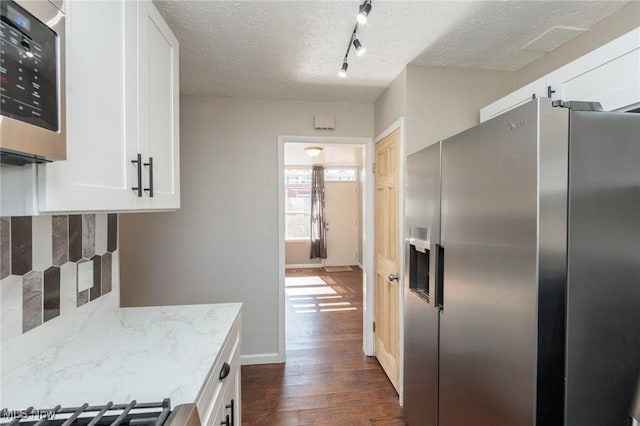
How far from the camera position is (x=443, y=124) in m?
2.01

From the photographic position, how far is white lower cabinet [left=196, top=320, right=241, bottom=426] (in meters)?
0.94

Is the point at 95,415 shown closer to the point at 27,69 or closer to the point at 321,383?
the point at 27,69

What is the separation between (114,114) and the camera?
3.05 ft

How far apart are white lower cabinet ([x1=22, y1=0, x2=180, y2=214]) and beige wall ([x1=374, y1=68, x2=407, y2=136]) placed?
148 centimetres

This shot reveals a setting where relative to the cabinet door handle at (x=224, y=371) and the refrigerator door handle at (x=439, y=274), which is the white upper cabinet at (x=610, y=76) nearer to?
the refrigerator door handle at (x=439, y=274)

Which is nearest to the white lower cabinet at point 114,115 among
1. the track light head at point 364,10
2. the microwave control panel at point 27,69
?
the microwave control panel at point 27,69

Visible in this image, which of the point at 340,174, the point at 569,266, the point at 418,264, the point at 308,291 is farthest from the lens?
the point at 340,174

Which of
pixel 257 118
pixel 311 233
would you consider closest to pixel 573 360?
pixel 257 118

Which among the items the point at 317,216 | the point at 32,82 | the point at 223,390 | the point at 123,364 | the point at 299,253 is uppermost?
the point at 32,82

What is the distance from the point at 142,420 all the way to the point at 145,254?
2.11 meters

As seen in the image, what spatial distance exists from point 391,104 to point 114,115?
6.23 feet

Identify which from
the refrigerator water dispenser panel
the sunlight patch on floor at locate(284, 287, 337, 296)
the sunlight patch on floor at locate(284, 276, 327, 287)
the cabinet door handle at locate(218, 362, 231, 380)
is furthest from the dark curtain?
the cabinet door handle at locate(218, 362, 231, 380)

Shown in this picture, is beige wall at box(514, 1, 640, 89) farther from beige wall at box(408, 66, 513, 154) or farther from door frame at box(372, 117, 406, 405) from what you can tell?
door frame at box(372, 117, 406, 405)

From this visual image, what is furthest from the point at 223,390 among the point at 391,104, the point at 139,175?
the point at 391,104
